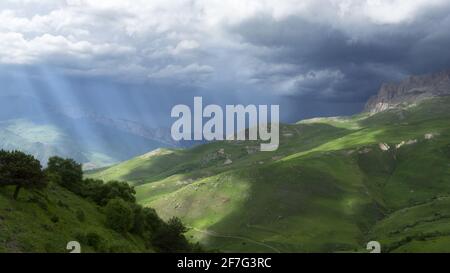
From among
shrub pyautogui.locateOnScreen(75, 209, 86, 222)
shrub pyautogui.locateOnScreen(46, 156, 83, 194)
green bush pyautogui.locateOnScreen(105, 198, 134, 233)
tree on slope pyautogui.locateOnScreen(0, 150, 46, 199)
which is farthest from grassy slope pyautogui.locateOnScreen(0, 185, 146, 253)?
shrub pyautogui.locateOnScreen(46, 156, 83, 194)

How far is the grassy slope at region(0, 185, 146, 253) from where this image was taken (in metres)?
60.9

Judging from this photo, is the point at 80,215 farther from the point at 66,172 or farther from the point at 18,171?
the point at 66,172

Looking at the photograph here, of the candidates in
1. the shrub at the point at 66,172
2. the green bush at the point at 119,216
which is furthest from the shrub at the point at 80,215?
the shrub at the point at 66,172

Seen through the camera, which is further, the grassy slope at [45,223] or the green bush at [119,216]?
the green bush at [119,216]

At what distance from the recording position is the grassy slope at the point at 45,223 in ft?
200

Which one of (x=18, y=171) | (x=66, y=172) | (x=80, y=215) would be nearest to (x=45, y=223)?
(x=18, y=171)

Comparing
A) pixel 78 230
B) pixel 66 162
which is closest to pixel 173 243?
pixel 66 162

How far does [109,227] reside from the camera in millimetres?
99750

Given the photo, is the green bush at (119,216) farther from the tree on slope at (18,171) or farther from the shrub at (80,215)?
the tree on slope at (18,171)

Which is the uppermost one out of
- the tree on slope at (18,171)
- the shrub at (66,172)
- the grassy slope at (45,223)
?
the shrub at (66,172)

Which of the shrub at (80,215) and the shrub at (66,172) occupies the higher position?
the shrub at (66,172)

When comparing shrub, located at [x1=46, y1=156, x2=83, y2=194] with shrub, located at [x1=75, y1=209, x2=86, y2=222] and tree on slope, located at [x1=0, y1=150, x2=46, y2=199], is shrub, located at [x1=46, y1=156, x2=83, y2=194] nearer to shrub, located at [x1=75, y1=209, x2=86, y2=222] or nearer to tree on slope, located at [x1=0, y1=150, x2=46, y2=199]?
shrub, located at [x1=75, y1=209, x2=86, y2=222]

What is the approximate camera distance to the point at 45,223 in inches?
2872
